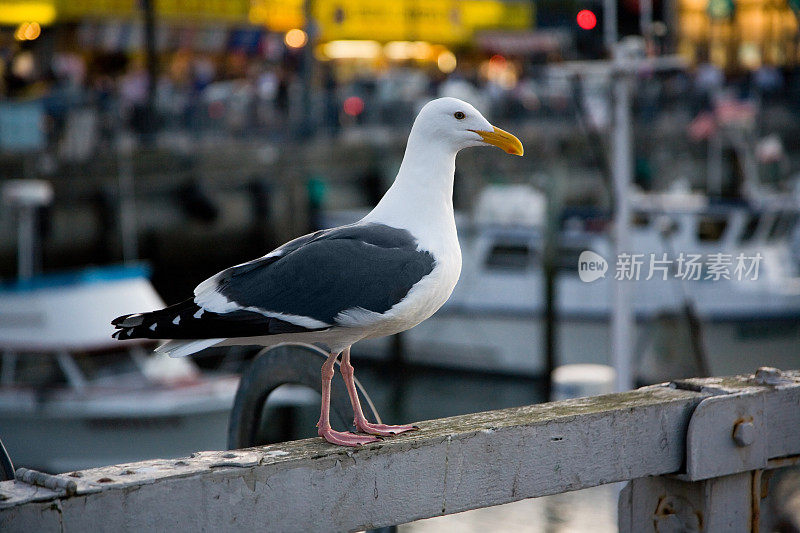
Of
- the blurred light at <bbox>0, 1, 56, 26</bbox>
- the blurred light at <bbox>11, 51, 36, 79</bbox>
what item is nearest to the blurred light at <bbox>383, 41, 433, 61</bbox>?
the blurred light at <bbox>0, 1, 56, 26</bbox>

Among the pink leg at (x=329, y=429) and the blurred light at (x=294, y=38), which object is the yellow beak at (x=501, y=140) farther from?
the blurred light at (x=294, y=38)

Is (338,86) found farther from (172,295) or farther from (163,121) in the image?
→ (172,295)

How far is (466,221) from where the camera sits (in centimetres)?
1838

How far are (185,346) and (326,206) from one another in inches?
774

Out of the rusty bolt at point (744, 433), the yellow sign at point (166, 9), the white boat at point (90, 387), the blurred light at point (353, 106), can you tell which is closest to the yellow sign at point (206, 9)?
the yellow sign at point (166, 9)

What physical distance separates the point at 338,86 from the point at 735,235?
37.1ft

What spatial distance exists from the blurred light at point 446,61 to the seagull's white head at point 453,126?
31.2 m

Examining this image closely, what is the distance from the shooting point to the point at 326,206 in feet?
74.2

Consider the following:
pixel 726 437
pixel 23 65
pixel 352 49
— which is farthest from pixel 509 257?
pixel 352 49

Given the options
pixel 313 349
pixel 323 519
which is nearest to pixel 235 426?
pixel 313 349

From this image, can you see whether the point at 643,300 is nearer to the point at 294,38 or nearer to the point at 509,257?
the point at 509,257

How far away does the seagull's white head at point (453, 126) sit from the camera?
130 inches

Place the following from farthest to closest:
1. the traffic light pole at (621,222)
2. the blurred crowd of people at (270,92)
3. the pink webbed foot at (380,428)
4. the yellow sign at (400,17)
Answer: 1. the yellow sign at (400,17)
2. the blurred crowd of people at (270,92)
3. the traffic light pole at (621,222)
4. the pink webbed foot at (380,428)

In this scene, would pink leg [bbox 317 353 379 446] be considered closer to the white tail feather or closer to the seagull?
the seagull
